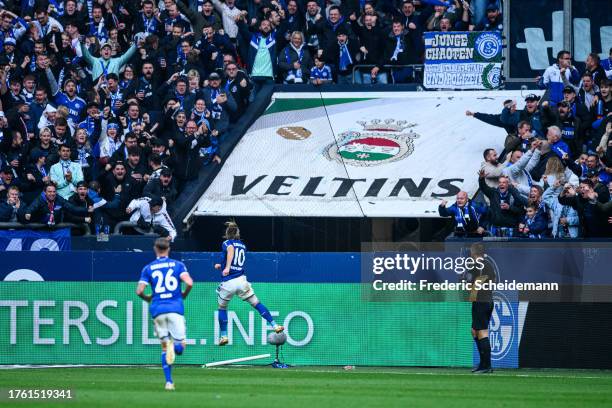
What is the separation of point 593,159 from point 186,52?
9585 mm

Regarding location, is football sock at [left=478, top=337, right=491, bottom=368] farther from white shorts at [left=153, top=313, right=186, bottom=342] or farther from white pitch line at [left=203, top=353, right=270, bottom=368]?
white shorts at [left=153, top=313, right=186, bottom=342]

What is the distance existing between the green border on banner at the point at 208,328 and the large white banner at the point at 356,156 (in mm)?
3034

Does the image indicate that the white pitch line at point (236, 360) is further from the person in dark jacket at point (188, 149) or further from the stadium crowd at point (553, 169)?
the person in dark jacket at point (188, 149)

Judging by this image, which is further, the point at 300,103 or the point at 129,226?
the point at 300,103

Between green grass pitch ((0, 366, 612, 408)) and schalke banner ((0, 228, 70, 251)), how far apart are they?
144 inches

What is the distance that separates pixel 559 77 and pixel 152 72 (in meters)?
8.47

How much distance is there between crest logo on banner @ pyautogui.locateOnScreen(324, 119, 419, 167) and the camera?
27.5 meters

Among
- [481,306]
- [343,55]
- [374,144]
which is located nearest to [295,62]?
[343,55]

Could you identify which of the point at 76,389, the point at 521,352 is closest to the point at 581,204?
the point at 521,352

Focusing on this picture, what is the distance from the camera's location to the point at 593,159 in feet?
75.9

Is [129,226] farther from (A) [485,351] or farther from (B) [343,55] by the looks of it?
(A) [485,351]

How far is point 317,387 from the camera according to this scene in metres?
18.3

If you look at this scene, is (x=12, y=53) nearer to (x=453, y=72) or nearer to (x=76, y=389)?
(x=453, y=72)

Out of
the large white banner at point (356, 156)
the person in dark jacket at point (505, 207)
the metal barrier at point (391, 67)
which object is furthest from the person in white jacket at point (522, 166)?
the metal barrier at point (391, 67)
